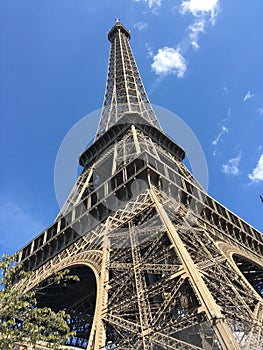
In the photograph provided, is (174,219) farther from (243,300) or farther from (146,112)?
(146,112)

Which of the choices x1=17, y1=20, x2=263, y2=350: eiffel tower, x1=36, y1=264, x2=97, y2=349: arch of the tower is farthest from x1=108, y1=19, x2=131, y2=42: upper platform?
x1=36, y1=264, x2=97, y2=349: arch of the tower

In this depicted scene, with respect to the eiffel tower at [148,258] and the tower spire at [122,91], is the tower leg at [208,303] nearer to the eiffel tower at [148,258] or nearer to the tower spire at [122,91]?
the eiffel tower at [148,258]

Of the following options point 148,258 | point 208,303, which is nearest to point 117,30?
point 148,258

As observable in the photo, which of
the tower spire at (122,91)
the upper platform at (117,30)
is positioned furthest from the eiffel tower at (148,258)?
the upper platform at (117,30)

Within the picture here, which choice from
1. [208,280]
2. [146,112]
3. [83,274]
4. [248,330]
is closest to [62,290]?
[83,274]

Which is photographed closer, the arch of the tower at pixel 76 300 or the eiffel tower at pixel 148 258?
the eiffel tower at pixel 148 258

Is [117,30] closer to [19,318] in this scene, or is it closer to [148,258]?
[148,258]
